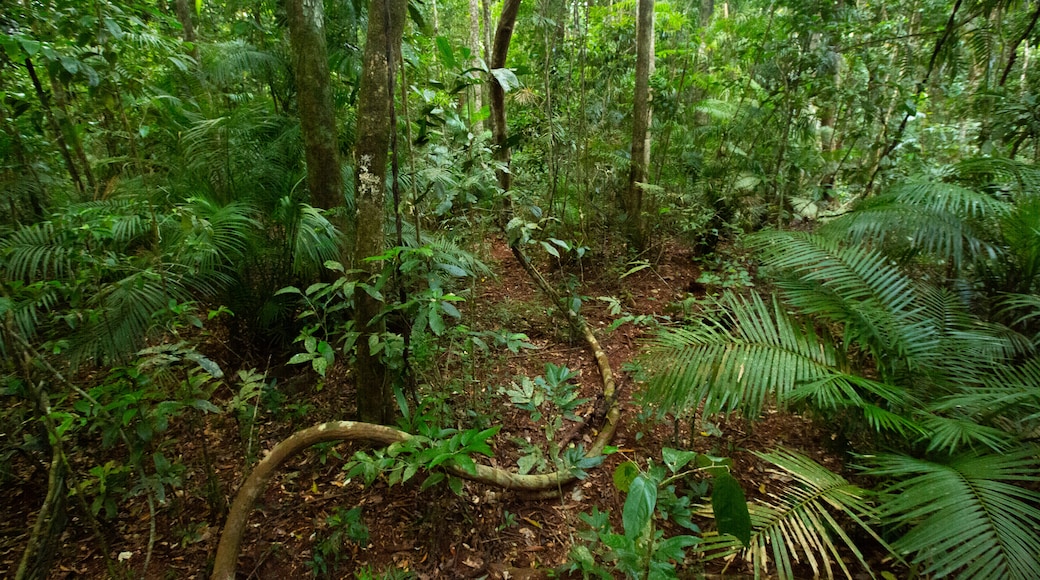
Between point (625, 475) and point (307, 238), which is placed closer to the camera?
point (625, 475)

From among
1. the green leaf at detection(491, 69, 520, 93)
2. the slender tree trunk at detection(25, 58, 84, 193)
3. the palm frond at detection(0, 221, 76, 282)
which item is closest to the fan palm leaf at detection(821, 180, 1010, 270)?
the green leaf at detection(491, 69, 520, 93)

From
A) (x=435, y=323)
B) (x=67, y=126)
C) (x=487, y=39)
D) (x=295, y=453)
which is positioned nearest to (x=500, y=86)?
(x=487, y=39)

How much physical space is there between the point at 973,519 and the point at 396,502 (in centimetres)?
239

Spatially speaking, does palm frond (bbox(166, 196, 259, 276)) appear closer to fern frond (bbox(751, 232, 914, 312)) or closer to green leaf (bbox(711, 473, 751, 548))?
green leaf (bbox(711, 473, 751, 548))

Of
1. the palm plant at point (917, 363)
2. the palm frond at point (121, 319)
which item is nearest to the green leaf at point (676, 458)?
the palm plant at point (917, 363)

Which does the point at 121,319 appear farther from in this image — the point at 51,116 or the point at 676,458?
the point at 676,458

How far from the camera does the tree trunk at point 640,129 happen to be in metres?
4.41

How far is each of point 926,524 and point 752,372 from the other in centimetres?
79

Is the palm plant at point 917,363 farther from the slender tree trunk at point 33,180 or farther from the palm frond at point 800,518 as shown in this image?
the slender tree trunk at point 33,180

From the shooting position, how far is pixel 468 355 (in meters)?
2.84

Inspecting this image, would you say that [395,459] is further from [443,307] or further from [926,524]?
[926,524]

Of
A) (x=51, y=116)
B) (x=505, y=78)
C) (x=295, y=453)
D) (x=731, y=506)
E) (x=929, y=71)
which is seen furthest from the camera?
(x=929, y=71)

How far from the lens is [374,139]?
78.5 inches

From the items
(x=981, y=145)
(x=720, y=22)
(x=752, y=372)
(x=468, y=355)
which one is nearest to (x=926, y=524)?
(x=752, y=372)
